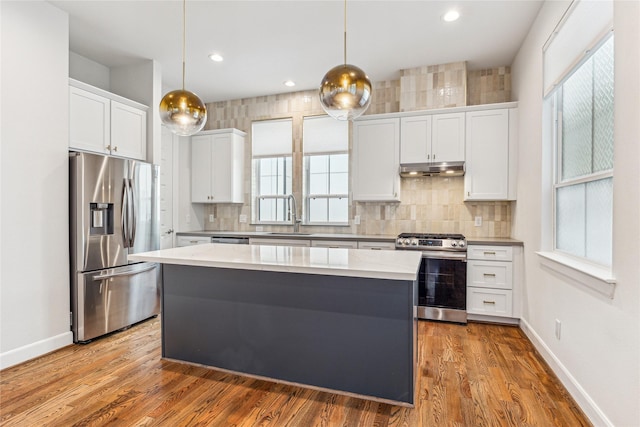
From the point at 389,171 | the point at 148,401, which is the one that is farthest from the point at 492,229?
the point at 148,401

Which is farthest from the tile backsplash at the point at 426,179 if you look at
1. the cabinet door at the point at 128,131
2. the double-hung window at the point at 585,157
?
the cabinet door at the point at 128,131

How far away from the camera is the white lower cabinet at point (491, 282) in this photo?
3.64 m

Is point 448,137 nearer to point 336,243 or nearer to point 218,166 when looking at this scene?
point 336,243

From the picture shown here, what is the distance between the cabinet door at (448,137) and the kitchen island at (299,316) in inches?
78.2

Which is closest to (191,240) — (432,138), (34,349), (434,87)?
(34,349)

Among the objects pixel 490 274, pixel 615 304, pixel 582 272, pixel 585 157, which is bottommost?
pixel 490 274

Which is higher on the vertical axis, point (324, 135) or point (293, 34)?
point (293, 34)

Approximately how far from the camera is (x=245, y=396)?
2254 mm

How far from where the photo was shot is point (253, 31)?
3.40 meters

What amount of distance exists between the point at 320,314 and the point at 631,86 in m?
2.07

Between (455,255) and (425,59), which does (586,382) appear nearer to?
(455,255)

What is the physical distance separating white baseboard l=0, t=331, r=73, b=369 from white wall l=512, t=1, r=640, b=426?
4006 millimetres

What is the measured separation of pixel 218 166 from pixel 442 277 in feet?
11.6

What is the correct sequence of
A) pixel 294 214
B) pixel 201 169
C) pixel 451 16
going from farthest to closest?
pixel 201 169
pixel 294 214
pixel 451 16
